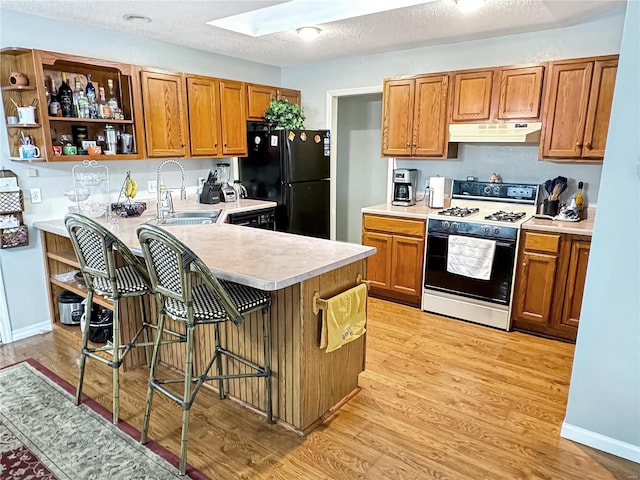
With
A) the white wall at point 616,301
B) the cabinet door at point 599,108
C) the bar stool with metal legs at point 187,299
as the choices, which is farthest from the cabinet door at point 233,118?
the white wall at point 616,301

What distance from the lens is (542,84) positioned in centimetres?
341

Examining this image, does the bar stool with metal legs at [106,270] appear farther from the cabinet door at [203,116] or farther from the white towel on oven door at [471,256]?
the white towel on oven door at [471,256]

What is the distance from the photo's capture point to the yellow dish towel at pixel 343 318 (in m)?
2.16

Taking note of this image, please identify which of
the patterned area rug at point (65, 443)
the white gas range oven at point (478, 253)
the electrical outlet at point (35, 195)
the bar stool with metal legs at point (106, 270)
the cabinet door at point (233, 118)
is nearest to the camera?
the patterned area rug at point (65, 443)

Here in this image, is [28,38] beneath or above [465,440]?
above

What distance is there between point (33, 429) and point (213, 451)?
39.8 inches

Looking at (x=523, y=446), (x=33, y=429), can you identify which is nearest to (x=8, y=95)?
(x=33, y=429)

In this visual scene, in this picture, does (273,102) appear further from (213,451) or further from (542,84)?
(213,451)

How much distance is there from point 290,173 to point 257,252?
214cm

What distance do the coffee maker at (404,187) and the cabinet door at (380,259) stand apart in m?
0.45

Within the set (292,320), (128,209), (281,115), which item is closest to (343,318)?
(292,320)

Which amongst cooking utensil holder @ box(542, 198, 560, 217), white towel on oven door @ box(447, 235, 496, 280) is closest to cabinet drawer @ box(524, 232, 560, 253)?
white towel on oven door @ box(447, 235, 496, 280)

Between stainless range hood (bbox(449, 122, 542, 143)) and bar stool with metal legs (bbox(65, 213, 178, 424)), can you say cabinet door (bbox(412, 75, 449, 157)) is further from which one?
bar stool with metal legs (bbox(65, 213, 178, 424))

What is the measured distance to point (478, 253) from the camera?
3529mm
